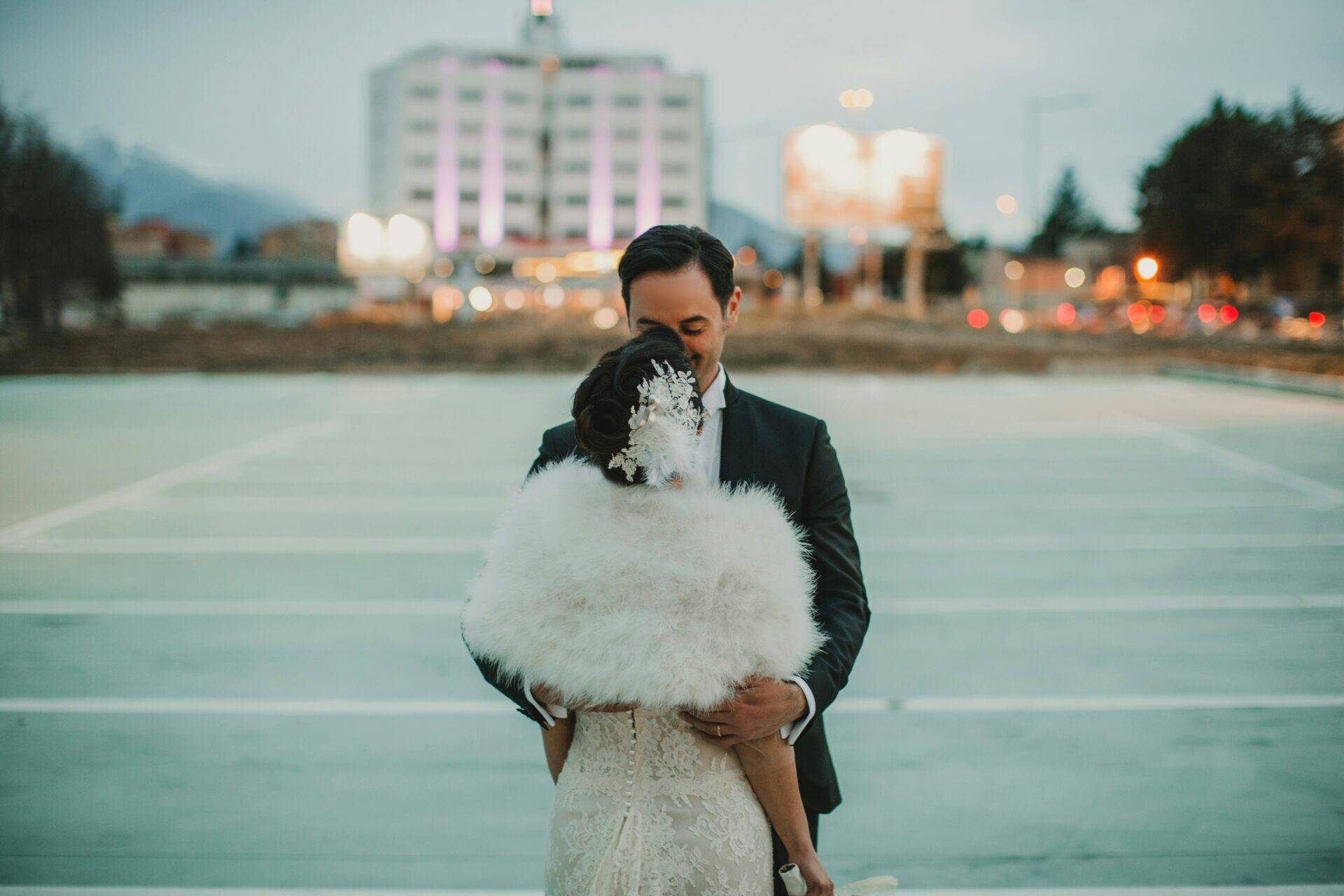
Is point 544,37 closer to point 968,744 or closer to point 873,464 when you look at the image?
point 873,464

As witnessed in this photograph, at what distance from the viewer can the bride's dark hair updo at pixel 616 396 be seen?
160 cm

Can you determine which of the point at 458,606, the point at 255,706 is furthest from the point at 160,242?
the point at 255,706

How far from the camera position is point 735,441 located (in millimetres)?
1963

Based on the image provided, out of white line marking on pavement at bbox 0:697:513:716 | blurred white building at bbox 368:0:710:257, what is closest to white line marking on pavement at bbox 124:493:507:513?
white line marking on pavement at bbox 0:697:513:716

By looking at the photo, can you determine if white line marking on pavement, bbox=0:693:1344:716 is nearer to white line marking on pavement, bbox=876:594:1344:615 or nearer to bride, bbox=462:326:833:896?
white line marking on pavement, bbox=876:594:1344:615

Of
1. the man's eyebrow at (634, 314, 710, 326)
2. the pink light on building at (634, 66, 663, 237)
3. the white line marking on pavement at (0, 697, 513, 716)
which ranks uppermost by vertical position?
the pink light on building at (634, 66, 663, 237)

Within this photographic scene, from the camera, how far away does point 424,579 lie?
23.1ft

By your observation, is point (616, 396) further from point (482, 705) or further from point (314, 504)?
point (314, 504)

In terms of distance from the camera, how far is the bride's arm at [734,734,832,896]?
1783mm

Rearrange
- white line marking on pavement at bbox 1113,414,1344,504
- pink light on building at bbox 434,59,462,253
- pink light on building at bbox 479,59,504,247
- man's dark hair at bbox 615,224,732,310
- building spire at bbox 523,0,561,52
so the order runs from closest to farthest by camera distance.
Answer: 1. man's dark hair at bbox 615,224,732,310
2. white line marking on pavement at bbox 1113,414,1344,504
3. pink light on building at bbox 434,59,462,253
4. pink light on building at bbox 479,59,504,247
5. building spire at bbox 523,0,561,52

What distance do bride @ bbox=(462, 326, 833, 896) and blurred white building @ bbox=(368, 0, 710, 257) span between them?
317 feet

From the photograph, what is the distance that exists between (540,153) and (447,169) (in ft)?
30.3

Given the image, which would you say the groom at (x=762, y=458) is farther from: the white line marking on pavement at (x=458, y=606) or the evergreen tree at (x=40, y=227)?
the evergreen tree at (x=40, y=227)

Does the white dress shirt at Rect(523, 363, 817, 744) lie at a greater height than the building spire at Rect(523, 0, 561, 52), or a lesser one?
lesser
